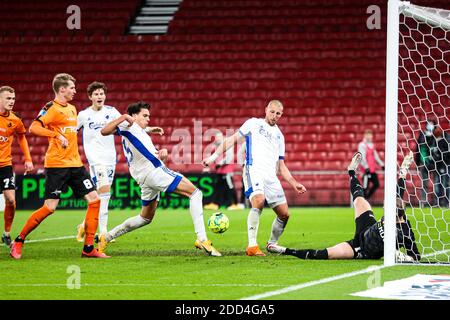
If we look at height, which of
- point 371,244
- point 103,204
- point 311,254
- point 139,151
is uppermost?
point 139,151

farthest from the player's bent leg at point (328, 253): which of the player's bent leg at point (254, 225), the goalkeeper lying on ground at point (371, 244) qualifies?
the player's bent leg at point (254, 225)

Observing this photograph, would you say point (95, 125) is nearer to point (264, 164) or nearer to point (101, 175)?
point (101, 175)

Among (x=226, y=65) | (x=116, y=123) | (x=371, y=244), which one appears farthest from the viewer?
(x=226, y=65)

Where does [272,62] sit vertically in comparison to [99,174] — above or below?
above

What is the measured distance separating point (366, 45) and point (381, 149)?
9.73 ft

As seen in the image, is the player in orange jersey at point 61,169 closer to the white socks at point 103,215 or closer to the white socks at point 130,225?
the white socks at point 130,225

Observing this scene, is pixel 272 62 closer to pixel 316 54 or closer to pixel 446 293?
pixel 316 54

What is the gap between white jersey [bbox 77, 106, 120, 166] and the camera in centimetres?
1154

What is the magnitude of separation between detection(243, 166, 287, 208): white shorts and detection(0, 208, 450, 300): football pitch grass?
70cm

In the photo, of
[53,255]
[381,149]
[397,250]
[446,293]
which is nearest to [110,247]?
[53,255]

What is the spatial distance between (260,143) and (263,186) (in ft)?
1.64

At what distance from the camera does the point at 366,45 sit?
23453mm

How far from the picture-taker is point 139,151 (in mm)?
9562

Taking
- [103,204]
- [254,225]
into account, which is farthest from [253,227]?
[103,204]
